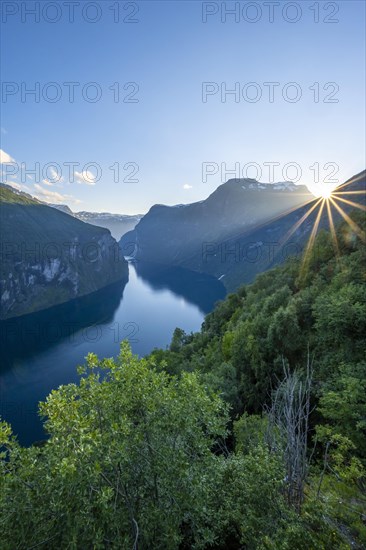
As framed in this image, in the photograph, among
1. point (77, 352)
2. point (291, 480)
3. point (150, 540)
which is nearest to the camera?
point (150, 540)

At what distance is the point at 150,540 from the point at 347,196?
534 feet

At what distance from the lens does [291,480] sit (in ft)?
30.4

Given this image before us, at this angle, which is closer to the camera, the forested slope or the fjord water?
the forested slope

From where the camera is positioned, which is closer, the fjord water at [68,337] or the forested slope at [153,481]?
the forested slope at [153,481]

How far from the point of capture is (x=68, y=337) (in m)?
119

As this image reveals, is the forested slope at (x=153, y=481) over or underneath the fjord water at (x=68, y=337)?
over

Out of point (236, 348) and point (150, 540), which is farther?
point (236, 348)

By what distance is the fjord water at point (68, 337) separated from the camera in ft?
233

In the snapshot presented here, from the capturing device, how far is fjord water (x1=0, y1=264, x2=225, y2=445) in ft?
233

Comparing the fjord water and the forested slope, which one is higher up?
the forested slope

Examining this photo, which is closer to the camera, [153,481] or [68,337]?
[153,481]

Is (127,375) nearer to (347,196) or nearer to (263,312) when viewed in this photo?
(263,312)

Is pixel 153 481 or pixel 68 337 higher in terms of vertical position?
pixel 153 481

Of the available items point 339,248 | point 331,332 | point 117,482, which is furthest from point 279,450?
point 339,248
